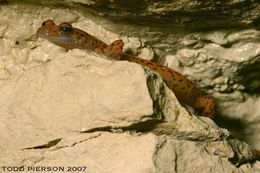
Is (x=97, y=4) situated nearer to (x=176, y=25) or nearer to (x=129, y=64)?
(x=176, y=25)

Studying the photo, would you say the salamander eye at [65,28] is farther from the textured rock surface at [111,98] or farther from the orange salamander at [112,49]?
the textured rock surface at [111,98]

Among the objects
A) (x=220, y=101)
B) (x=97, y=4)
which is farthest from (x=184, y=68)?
(x=97, y=4)

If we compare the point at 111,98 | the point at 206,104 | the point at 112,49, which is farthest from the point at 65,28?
the point at 206,104

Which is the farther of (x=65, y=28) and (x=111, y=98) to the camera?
(x=65, y=28)

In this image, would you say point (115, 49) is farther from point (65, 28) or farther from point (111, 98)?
point (111, 98)

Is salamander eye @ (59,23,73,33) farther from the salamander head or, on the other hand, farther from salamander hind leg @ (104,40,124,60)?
salamander hind leg @ (104,40,124,60)

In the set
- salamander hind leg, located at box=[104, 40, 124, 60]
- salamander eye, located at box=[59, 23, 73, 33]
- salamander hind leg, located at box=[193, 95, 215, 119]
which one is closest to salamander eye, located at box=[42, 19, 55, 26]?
salamander eye, located at box=[59, 23, 73, 33]
